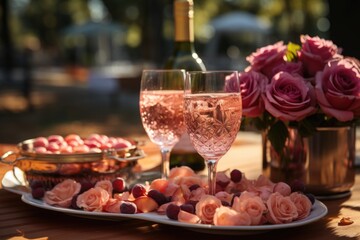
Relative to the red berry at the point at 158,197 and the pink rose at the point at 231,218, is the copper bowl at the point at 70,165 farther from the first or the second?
the pink rose at the point at 231,218

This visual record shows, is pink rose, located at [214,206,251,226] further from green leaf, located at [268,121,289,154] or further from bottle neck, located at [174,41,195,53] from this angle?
bottle neck, located at [174,41,195,53]

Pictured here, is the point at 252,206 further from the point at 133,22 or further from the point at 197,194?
the point at 133,22

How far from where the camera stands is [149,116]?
158cm

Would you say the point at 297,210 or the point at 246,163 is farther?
the point at 246,163

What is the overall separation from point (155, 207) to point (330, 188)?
0.52 meters

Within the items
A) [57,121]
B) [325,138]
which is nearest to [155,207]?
[325,138]

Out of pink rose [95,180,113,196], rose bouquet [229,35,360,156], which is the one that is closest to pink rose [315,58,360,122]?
rose bouquet [229,35,360,156]

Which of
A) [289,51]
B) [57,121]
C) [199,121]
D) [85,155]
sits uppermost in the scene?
[289,51]

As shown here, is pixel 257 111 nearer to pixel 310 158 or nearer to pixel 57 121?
pixel 310 158

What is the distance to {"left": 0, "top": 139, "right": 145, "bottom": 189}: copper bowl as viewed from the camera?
154 centimetres

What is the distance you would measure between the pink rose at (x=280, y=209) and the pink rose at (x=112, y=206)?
0.33 m

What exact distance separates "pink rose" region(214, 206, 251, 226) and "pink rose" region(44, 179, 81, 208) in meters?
0.39

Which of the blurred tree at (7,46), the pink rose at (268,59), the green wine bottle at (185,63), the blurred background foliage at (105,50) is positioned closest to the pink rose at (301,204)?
the pink rose at (268,59)

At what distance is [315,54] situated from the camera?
160 cm
